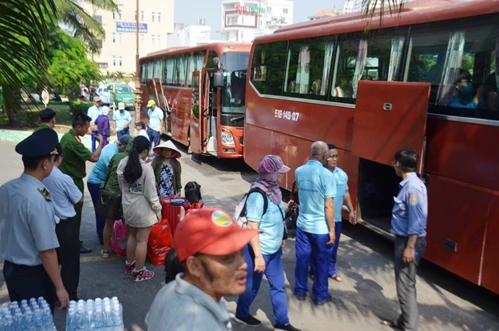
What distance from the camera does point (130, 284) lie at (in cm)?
539

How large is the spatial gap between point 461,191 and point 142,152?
3704 millimetres

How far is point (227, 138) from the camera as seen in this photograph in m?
12.4

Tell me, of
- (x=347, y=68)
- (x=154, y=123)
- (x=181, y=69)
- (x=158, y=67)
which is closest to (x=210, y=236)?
(x=347, y=68)

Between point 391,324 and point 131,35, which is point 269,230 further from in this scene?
point 131,35

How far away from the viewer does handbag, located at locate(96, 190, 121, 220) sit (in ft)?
18.4

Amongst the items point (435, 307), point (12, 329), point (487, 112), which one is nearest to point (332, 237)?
point (435, 307)

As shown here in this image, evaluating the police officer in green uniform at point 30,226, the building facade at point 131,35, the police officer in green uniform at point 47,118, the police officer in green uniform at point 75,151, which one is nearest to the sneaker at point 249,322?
the police officer in green uniform at point 30,226

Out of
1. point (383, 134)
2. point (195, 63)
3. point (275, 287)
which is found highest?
point (195, 63)

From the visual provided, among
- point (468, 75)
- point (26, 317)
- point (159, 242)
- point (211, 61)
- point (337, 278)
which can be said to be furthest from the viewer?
point (211, 61)

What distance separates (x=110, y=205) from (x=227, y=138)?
7.02 meters

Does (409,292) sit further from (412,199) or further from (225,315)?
(225,315)

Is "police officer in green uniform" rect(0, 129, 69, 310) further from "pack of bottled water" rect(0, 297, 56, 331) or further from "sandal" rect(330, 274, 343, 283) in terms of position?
"sandal" rect(330, 274, 343, 283)

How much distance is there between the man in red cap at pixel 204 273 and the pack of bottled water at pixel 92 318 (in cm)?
149

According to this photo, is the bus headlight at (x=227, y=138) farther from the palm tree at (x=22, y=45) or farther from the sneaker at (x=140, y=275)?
the palm tree at (x=22, y=45)
